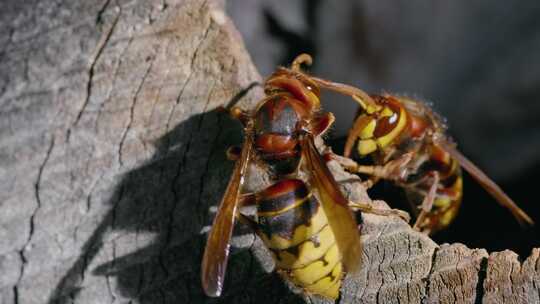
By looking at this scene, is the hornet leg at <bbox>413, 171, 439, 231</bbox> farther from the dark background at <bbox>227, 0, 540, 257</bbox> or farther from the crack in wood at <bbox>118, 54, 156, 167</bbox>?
the crack in wood at <bbox>118, 54, 156, 167</bbox>

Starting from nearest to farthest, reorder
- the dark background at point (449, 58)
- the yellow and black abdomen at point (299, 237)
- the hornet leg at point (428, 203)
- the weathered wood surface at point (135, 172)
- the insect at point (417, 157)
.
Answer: the weathered wood surface at point (135, 172) < the yellow and black abdomen at point (299, 237) < the insect at point (417, 157) < the hornet leg at point (428, 203) < the dark background at point (449, 58)

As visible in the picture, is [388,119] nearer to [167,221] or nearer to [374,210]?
[374,210]

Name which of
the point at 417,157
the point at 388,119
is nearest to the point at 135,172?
the point at 388,119

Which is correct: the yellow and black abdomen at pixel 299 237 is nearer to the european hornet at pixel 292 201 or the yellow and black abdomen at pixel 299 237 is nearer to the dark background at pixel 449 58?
the european hornet at pixel 292 201

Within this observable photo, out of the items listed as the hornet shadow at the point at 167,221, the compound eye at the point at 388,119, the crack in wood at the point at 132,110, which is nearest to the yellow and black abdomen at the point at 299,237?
the hornet shadow at the point at 167,221

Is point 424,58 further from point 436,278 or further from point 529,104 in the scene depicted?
point 436,278

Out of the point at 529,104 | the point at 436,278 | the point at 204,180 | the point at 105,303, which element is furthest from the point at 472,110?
the point at 105,303

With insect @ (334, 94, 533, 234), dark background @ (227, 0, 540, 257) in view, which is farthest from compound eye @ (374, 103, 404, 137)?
dark background @ (227, 0, 540, 257)
